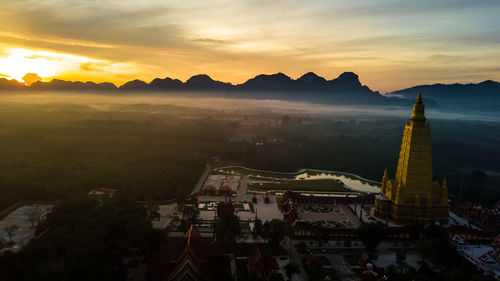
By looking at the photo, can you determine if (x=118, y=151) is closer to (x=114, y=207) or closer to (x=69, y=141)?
(x=69, y=141)

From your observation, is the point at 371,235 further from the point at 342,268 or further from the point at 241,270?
the point at 241,270

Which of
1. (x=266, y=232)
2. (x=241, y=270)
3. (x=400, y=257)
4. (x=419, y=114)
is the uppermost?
(x=419, y=114)

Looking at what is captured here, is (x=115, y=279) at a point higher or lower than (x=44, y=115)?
A: lower

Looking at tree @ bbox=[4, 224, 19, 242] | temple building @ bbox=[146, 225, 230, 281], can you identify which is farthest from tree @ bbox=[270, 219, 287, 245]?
tree @ bbox=[4, 224, 19, 242]

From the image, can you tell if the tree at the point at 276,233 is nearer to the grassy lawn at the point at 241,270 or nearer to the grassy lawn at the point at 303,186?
the grassy lawn at the point at 241,270

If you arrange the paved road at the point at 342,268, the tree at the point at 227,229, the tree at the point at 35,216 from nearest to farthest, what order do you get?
1. the paved road at the point at 342,268
2. the tree at the point at 227,229
3. the tree at the point at 35,216

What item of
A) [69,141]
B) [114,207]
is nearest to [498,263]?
[114,207]

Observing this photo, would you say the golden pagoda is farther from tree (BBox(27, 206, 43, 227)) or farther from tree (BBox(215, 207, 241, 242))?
tree (BBox(27, 206, 43, 227))

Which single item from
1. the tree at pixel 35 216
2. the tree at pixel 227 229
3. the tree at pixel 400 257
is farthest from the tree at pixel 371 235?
the tree at pixel 35 216

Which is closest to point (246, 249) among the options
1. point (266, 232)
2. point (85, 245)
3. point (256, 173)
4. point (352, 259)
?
point (266, 232)
